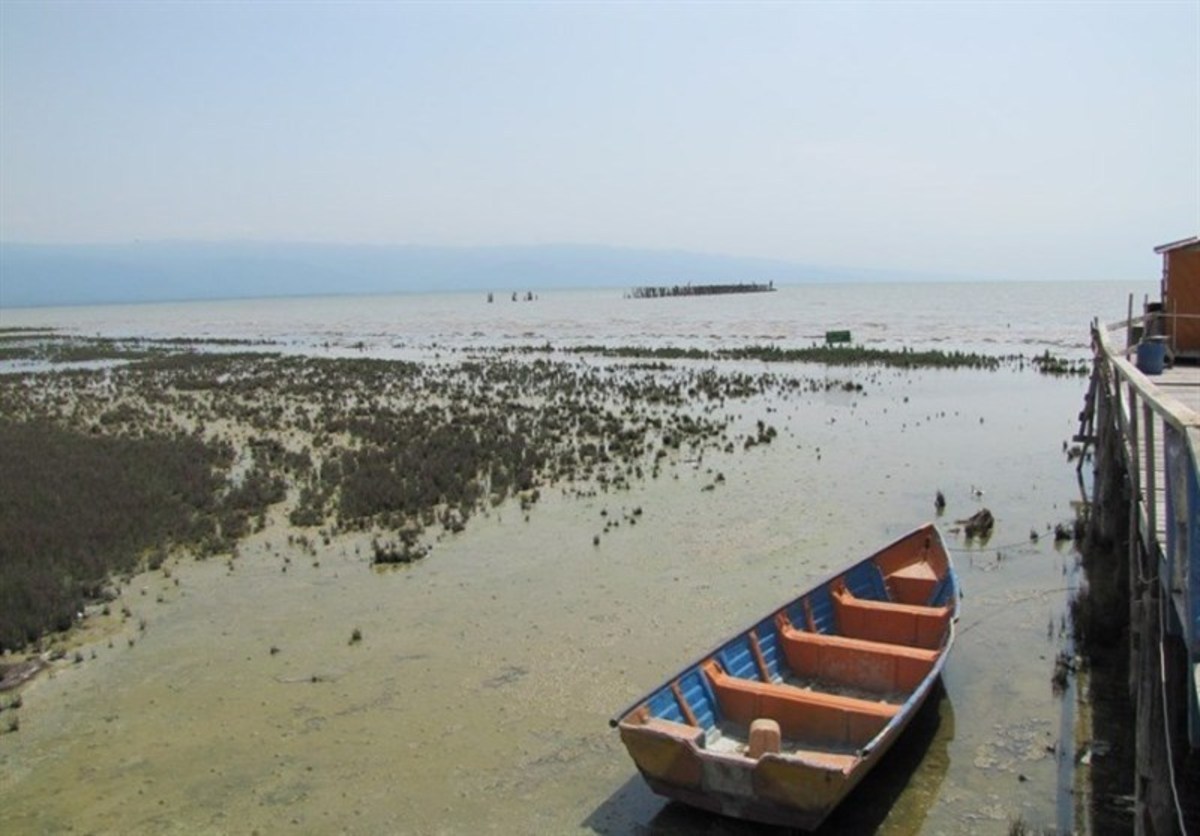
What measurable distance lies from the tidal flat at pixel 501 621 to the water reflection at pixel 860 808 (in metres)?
0.03

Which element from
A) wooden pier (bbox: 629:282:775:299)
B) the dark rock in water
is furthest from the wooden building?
wooden pier (bbox: 629:282:775:299)

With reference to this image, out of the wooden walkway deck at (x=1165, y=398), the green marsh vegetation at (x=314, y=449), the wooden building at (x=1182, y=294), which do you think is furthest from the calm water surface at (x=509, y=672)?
the wooden building at (x=1182, y=294)

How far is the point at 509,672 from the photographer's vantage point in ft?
33.0

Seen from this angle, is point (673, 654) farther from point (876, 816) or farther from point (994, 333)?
point (994, 333)

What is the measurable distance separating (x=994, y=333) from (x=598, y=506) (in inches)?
2151

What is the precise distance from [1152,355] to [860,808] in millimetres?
12872

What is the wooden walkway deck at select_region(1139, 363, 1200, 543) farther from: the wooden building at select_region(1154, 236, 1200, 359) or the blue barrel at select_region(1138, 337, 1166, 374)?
the wooden building at select_region(1154, 236, 1200, 359)

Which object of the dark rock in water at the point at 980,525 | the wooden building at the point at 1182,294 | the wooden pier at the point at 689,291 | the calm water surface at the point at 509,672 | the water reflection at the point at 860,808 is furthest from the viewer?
the wooden pier at the point at 689,291

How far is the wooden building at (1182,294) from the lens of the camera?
64.5ft

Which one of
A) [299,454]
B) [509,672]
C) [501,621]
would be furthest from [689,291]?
[509,672]

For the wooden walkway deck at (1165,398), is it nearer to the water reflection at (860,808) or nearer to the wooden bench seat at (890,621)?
the wooden bench seat at (890,621)

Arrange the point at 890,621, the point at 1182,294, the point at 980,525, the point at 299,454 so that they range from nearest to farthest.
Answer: the point at 890,621, the point at 980,525, the point at 1182,294, the point at 299,454

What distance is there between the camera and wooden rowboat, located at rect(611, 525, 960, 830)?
A: 662 centimetres

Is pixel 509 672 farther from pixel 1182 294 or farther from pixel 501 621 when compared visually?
pixel 1182 294
